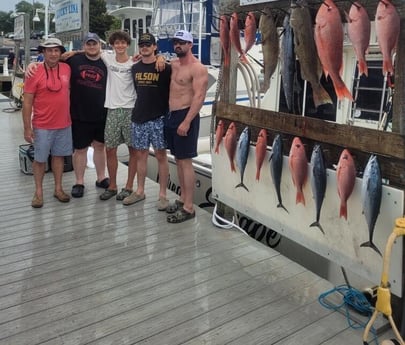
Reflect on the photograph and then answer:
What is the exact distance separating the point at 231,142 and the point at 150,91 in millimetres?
1003

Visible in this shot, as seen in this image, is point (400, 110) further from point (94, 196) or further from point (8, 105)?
point (8, 105)

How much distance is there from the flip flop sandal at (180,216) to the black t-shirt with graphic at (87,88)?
4.45 ft

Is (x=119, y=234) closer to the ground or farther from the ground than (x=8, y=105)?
closer to the ground

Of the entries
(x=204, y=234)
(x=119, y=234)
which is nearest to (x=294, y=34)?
(x=204, y=234)

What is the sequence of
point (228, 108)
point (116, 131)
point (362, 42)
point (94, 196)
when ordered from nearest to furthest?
1. point (362, 42)
2. point (228, 108)
3. point (116, 131)
4. point (94, 196)

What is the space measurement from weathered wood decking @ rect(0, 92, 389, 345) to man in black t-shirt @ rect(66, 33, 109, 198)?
28.0 inches

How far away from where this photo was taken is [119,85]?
14.1 feet

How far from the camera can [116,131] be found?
14.5 feet

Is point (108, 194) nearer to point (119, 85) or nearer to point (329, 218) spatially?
point (119, 85)

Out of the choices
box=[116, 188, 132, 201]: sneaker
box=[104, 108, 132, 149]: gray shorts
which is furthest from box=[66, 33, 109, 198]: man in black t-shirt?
box=[116, 188, 132, 201]: sneaker

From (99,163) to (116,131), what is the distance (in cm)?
68

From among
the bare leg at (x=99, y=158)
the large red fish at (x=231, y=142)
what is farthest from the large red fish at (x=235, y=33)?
the bare leg at (x=99, y=158)

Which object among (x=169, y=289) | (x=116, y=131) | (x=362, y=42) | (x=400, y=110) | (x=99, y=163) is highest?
(x=362, y=42)

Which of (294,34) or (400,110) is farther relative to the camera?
(294,34)
